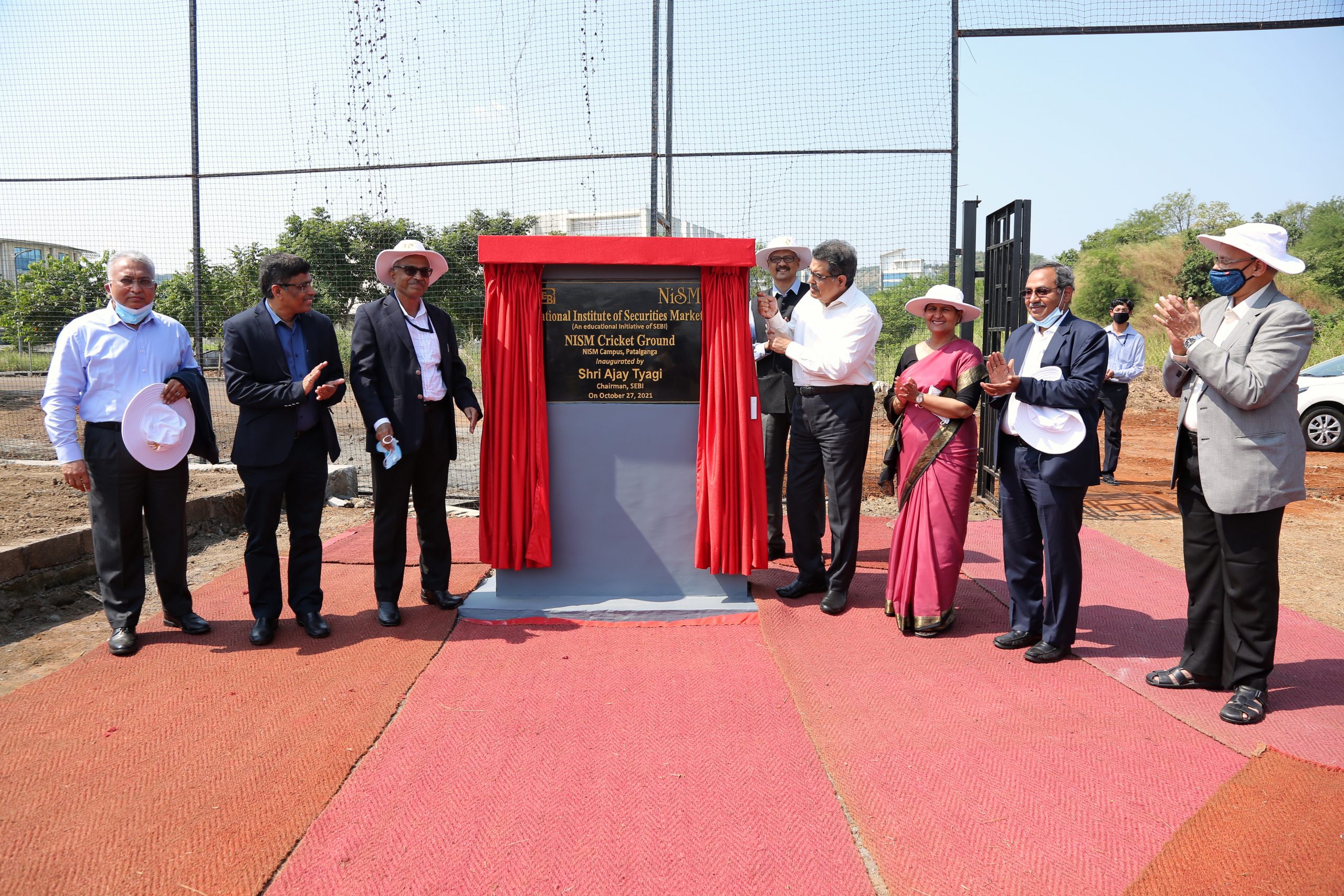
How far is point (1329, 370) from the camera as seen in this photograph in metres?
11.3

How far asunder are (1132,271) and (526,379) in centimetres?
3865

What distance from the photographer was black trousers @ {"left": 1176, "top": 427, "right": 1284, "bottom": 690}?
3365 millimetres

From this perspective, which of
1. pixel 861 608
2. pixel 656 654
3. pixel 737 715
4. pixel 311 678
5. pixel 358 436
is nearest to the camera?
pixel 737 715

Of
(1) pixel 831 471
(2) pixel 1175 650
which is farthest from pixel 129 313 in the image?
(2) pixel 1175 650

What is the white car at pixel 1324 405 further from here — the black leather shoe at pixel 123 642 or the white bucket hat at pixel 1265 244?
the black leather shoe at pixel 123 642

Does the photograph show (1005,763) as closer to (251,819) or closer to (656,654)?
(656,654)

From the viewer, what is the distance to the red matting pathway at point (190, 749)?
2.42 meters

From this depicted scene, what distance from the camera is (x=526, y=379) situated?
14.7ft

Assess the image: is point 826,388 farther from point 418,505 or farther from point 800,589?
point 418,505

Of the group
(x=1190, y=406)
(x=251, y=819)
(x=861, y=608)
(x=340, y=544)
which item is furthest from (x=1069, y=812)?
(x=340, y=544)

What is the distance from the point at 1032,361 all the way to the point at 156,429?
416 cm

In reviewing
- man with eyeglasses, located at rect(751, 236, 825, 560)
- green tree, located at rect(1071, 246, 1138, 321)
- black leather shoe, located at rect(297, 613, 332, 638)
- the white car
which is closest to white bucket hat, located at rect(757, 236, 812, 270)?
man with eyeglasses, located at rect(751, 236, 825, 560)

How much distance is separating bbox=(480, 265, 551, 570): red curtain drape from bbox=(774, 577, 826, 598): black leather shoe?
54.7 inches

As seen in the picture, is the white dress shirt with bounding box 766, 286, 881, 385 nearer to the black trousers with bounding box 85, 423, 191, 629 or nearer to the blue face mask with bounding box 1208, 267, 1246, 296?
the blue face mask with bounding box 1208, 267, 1246, 296
